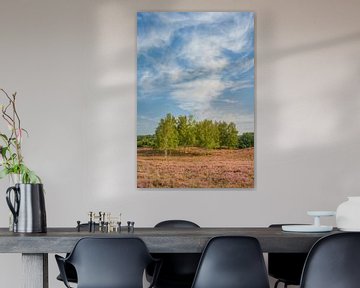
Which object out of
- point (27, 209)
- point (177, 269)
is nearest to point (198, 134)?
point (177, 269)

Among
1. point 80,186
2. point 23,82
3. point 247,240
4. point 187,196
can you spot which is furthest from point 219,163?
point 247,240

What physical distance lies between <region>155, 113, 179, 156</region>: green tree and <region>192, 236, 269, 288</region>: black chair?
2.29 m

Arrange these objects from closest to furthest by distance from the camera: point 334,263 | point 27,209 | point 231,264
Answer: point 334,263 → point 231,264 → point 27,209

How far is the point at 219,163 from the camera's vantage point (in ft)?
18.1

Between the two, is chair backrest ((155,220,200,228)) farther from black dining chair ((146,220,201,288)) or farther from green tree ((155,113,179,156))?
green tree ((155,113,179,156))

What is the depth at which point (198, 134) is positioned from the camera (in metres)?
5.51

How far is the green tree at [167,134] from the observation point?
5.50m

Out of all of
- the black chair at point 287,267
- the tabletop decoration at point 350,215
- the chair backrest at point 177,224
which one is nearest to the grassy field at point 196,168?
the chair backrest at point 177,224

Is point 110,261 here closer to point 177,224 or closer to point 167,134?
point 177,224

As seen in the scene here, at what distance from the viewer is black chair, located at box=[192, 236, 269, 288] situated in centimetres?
326

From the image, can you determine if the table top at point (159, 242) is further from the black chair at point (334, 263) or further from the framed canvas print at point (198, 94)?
the framed canvas print at point (198, 94)

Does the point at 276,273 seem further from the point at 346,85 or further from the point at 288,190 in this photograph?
the point at 346,85

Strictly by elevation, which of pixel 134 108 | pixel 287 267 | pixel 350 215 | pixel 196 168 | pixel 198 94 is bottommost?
pixel 287 267

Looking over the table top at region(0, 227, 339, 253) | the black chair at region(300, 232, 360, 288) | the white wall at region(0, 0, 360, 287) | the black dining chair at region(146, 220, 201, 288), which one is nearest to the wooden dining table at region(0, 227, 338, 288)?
the table top at region(0, 227, 339, 253)
